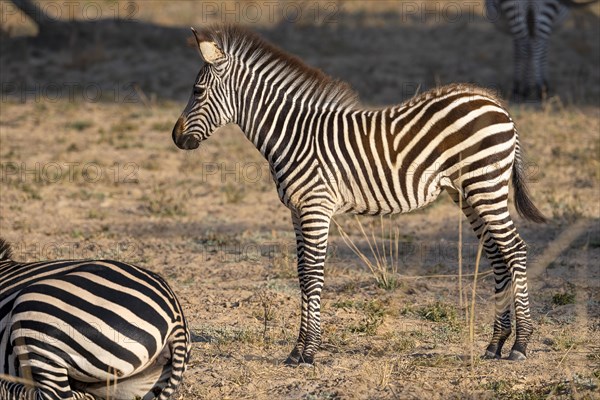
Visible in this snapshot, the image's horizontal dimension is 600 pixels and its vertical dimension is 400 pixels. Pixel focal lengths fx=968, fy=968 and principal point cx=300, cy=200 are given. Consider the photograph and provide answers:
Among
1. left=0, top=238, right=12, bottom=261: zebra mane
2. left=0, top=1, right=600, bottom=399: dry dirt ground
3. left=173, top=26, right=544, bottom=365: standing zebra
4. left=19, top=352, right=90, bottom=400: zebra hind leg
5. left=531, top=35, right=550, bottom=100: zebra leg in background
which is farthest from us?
left=531, top=35, right=550, bottom=100: zebra leg in background

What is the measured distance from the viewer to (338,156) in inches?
260

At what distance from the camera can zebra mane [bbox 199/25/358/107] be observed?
6.70m

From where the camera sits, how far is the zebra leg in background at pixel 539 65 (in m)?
15.0

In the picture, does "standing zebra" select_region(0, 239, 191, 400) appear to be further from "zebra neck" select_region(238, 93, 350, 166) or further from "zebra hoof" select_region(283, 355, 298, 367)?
"zebra neck" select_region(238, 93, 350, 166)

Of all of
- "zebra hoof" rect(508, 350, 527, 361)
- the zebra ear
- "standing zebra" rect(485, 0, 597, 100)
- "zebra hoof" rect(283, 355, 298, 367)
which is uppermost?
"standing zebra" rect(485, 0, 597, 100)

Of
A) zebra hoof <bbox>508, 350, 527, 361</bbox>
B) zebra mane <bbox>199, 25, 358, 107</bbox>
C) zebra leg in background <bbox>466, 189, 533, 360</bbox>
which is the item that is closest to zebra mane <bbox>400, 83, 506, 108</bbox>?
zebra mane <bbox>199, 25, 358, 107</bbox>

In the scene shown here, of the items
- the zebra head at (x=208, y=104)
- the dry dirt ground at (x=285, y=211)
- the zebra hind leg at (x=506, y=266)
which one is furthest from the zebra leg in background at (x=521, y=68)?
the zebra head at (x=208, y=104)

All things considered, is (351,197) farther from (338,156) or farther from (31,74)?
(31,74)

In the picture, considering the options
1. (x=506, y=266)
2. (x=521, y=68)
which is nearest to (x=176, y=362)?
(x=506, y=266)

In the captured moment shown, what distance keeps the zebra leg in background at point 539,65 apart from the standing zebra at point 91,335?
10772 millimetres

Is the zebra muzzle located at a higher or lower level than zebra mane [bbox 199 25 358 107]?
lower

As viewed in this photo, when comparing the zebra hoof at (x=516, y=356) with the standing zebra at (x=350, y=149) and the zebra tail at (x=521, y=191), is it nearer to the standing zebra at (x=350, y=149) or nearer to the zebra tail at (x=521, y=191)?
the standing zebra at (x=350, y=149)

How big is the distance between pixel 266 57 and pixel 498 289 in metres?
2.30

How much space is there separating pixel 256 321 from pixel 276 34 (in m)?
11.2
